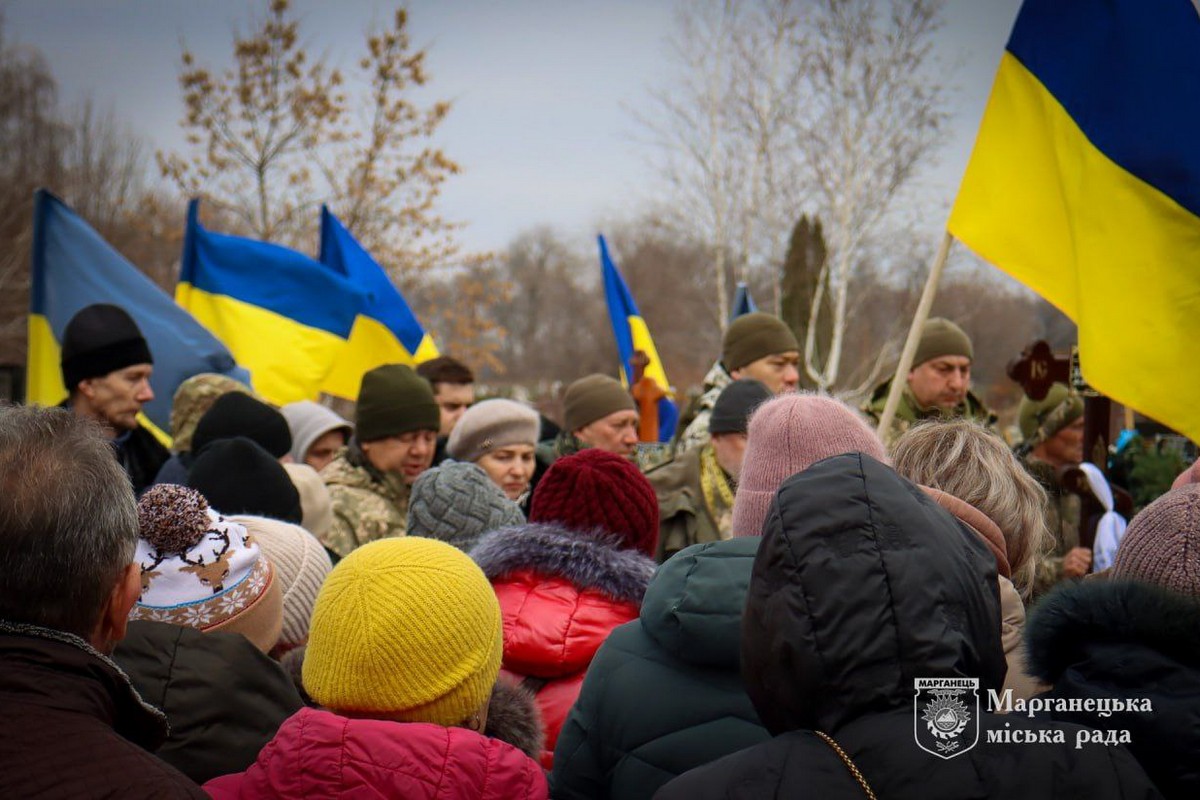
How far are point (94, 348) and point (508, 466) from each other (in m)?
2.02

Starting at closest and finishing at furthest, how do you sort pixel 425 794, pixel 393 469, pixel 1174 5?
pixel 425 794 < pixel 1174 5 < pixel 393 469

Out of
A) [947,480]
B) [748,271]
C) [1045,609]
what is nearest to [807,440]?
[947,480]

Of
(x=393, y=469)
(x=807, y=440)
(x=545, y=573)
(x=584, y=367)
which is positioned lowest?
(x=584, y=367)

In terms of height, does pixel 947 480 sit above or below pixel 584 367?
above

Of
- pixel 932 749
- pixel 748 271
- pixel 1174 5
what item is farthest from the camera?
pixel 748 271

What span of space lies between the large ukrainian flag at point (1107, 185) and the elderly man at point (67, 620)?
3390mm

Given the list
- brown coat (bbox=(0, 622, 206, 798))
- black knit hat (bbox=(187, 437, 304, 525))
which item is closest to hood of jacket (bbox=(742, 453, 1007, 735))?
brown coat (bbox=(0, 622, 206, 798))

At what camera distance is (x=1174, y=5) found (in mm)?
4141

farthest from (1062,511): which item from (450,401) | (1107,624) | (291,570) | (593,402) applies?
(291,570)

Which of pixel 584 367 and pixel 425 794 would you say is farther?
pixel 584 367

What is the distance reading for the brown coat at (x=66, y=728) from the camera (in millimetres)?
1586

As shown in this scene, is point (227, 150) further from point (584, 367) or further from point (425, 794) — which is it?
point (584, 367)

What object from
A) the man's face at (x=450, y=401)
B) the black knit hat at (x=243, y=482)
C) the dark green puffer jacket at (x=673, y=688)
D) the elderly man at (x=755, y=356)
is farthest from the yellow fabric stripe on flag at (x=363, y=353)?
the dark green puffer jacket at (x=673, y=688)

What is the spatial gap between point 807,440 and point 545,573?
2.61 feet
